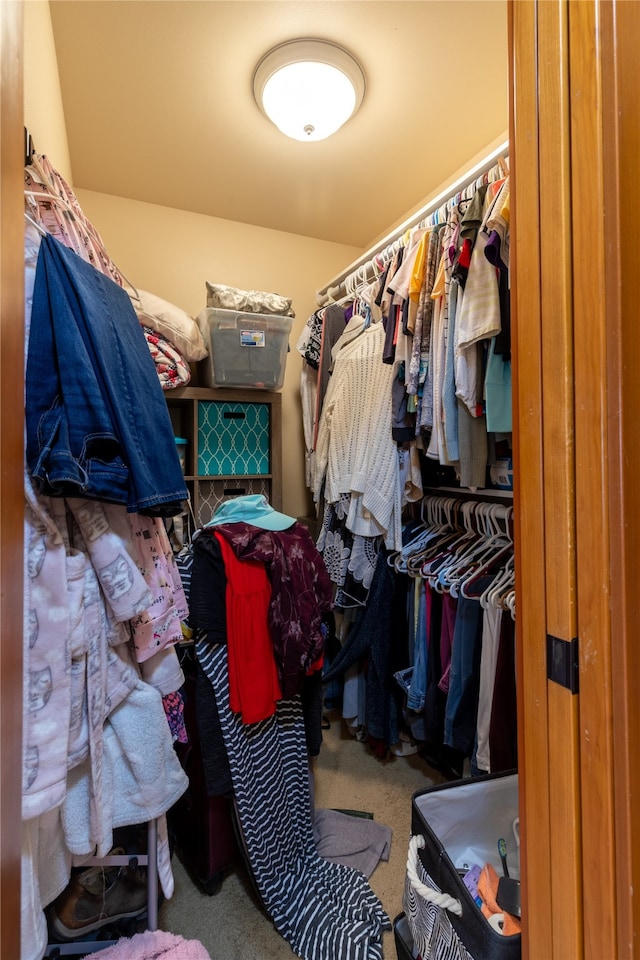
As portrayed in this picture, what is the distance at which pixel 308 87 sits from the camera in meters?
1.54

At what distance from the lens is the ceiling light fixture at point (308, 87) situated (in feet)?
4.85

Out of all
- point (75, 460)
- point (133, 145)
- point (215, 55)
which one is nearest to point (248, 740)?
point (75, 460)

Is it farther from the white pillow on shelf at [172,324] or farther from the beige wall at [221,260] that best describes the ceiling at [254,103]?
the white pillow on shelf at [172,324]

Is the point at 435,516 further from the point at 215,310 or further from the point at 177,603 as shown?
the point at 215,310

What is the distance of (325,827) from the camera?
1.58 metres

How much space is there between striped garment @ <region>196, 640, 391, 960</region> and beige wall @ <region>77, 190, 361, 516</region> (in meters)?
1.50

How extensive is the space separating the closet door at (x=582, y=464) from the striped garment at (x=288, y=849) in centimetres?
83

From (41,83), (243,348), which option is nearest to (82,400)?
(41,83)

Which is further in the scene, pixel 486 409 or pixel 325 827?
pixel 325 827

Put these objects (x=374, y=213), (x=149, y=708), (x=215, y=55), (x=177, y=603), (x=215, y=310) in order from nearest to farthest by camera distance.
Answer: (x=149, y=708)
(x=177, y=603)
(x=215, y=55)
(x=215, y=310)
(x=374, y=213)

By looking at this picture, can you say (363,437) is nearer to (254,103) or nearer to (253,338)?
(253,338)

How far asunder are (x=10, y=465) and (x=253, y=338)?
1.76 metres

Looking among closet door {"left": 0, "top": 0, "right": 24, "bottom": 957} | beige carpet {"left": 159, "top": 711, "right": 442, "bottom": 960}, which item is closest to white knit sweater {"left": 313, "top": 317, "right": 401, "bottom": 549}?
beige carpet {"left": 159, "top": 711, "right": 442, "bottom": 960}

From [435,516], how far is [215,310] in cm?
142
